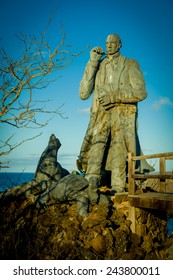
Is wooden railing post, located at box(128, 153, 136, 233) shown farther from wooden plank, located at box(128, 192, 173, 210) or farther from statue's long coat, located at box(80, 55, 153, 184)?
statue's long coat, located at box(80, 55, 153, 184)

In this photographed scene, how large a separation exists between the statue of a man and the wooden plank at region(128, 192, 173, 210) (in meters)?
0.61

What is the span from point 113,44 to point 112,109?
1422 millimetres

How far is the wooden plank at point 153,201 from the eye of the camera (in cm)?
581

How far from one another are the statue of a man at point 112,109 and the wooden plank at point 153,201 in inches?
23.9

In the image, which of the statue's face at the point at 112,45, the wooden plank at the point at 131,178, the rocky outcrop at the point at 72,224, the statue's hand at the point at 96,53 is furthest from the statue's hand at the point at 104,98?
the rocky outcrop at the point at 72,224

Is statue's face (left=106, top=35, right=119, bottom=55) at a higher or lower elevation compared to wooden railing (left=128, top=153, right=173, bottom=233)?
higher

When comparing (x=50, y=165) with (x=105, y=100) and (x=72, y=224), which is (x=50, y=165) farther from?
(x=105, y=100)

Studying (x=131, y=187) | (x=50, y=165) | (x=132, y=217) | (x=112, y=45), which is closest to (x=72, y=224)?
(x=132, y=217)

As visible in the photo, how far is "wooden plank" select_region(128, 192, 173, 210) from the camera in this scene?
19.1 feet

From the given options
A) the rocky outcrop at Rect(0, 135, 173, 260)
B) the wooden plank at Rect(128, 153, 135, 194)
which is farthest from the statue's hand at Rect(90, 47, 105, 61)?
the rocky outcrop at Rect(0, 135, 173, 260)

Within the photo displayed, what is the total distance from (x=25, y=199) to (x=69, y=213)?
0.96m

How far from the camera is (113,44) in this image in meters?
7.32

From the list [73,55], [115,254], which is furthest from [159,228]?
[73,55]

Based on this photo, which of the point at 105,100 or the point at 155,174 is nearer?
the point at 155,174
